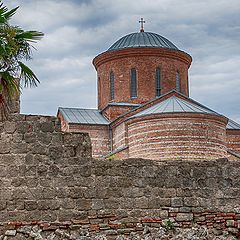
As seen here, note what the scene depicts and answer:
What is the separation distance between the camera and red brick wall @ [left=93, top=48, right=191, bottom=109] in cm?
3247

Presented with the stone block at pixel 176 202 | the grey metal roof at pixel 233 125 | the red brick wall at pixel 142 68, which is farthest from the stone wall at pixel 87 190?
the grey metal roof at pixel 233 125

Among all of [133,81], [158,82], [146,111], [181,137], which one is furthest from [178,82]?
[181,137]

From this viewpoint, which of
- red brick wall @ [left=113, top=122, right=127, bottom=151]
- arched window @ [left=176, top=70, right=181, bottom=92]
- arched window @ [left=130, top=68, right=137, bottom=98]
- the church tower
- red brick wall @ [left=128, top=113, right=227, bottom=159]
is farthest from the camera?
arched window @ [left=176, top=70, right=181, bottom=92]

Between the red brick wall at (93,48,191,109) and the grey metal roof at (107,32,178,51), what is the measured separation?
56cm

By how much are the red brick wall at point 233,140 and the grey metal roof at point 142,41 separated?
6044 millimetres

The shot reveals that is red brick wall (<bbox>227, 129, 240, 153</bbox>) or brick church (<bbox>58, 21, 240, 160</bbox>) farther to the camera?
red brick wall (<bbox>227, 129, 240, 153</bbox>)

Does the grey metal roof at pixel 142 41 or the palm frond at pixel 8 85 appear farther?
the grey metal roof at pixel 142 41

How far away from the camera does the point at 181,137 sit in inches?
1035

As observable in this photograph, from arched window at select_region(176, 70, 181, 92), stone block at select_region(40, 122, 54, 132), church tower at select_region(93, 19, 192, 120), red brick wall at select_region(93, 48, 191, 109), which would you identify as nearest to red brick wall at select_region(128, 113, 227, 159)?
church tower at select_region(93, 19, 192, 120)

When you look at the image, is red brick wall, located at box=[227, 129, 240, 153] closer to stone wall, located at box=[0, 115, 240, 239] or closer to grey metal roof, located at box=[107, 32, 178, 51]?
grey metal roof, located at box=[107, 32, 178, 51]

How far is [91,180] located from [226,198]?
2014 millimetres

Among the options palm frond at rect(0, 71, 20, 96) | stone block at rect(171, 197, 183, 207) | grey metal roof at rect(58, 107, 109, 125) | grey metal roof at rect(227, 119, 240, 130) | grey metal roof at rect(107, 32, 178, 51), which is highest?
grey metal roof at rect(107, 32, 178, 51)

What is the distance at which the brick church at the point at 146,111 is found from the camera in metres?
26.6

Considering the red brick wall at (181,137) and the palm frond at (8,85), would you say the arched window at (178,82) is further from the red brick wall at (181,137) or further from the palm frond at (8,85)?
the palm frond at (8,85)
